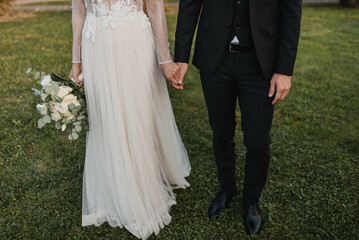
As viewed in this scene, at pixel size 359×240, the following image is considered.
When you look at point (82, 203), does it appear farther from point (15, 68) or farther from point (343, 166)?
point (15, 68)

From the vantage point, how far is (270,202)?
305 centimetres

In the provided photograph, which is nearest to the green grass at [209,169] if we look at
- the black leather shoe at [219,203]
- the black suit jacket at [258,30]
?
the black leather shoe at [219,203]

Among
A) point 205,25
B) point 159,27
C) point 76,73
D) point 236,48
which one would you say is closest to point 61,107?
point 76,73

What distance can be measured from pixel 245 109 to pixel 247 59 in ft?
1.19

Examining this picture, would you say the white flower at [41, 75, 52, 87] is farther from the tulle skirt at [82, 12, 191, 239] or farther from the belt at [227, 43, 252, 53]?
the belt at [227, 43, 252, 53]

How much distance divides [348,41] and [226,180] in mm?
6664

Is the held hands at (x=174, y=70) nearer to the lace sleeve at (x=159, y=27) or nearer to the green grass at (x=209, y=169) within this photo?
the lace sleeve at (x=159, y=27)

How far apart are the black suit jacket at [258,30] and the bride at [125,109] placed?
229 mm

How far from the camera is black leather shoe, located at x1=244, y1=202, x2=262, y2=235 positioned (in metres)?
2.73

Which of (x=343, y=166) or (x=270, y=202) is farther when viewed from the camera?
(x=343, y=166)

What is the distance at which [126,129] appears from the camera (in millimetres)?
2621

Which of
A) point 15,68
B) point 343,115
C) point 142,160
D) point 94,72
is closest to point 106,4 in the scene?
point 94,72

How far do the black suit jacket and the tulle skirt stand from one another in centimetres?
35

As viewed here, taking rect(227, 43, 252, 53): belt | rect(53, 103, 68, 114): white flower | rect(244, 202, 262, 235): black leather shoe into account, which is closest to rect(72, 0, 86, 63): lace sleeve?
rect(53, 103, 68, 114): white flower
